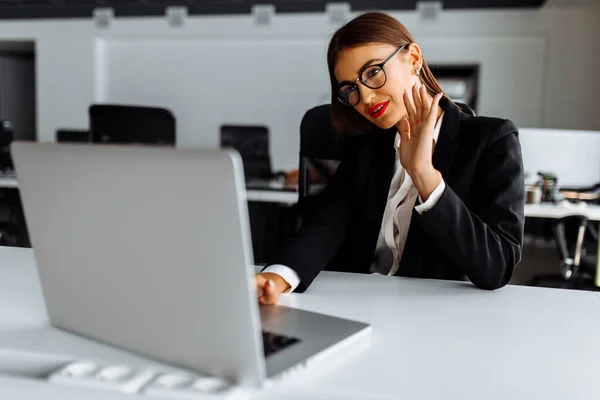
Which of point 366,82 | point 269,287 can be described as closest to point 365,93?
point 366,82

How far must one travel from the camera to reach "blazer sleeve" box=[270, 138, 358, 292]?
1159mm

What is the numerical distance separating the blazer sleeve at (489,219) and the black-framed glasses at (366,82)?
305 millimetres

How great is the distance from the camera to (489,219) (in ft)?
4.16

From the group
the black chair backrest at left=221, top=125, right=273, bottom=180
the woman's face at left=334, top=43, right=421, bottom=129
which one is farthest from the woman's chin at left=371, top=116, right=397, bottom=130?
the black chair backrest at left=221, top=125, right=273, bottom=180

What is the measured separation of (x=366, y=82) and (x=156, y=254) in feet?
2.60

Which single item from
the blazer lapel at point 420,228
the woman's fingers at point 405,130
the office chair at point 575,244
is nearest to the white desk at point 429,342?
the blazer lapel at point 420,228

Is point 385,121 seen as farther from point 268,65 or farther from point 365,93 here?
point 268,65

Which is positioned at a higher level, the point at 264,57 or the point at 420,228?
the point at 264,57

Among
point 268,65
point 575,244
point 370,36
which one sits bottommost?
point 575,244

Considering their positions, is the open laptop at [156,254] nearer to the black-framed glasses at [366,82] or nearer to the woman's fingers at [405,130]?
the woman's fingers at [405,130]

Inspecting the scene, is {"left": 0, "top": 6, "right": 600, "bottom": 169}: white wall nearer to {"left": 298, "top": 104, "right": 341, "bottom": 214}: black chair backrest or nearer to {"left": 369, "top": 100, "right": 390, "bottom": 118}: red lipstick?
{"left": 298, "top": 104, "right": 341, "bottom": 214}: black chair backrest

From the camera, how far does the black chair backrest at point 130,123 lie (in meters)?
3.66

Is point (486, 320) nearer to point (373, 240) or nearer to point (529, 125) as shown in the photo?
point (373, 240)

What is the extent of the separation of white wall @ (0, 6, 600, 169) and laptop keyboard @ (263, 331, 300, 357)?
22.3 feet
